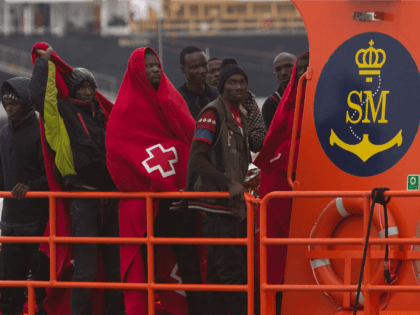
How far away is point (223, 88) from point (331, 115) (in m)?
0.70

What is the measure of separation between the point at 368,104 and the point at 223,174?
99 cm

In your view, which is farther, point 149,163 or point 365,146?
point 149,163

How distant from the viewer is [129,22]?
3188 centimetres

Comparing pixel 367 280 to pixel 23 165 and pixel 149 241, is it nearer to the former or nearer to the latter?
pixel 149 241

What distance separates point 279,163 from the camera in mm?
4129

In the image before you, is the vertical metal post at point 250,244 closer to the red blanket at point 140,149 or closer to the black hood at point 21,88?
the red blanket at point 140,149

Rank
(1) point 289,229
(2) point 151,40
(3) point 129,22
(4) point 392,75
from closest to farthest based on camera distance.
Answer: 1. (4) point 392,75
2. (1) point 289,229
3. (2) point 151,40
4. (3) point 129,22

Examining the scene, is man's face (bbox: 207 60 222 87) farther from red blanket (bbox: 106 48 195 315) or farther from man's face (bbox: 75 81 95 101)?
man's face (bbox: 75 81 95 101)

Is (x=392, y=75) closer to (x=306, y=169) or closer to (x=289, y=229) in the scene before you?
(x=306, y=169)

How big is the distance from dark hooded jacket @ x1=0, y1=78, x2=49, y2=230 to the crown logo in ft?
8.12

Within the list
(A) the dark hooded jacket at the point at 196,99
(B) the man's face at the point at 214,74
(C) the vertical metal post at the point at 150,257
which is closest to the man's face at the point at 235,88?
(C) the vertical metal post at the point at 150,257

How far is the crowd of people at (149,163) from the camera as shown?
12.0 ft

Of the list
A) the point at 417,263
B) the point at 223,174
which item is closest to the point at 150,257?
the point at 223,174

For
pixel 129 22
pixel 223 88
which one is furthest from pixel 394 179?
pixel 129 22
